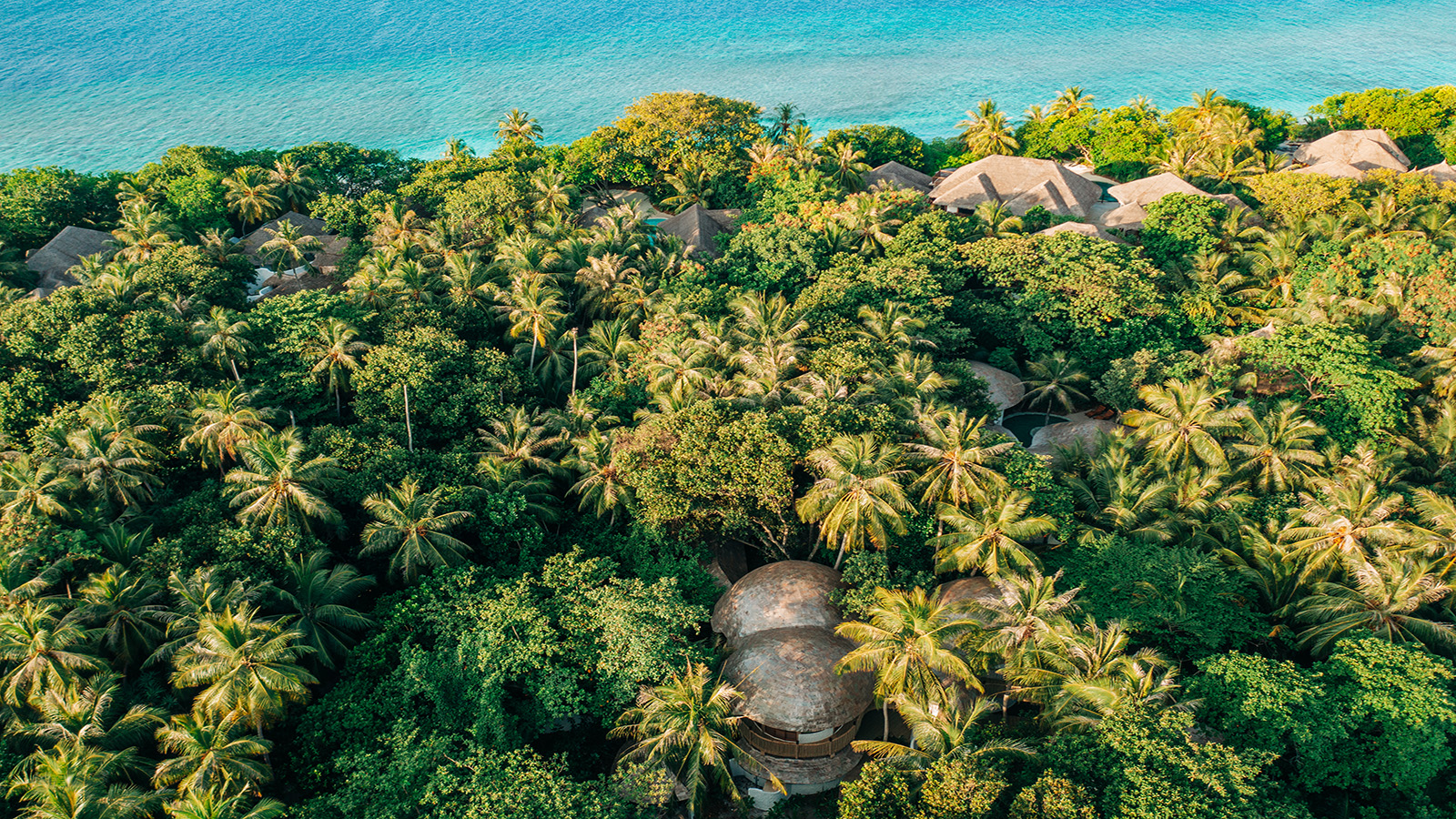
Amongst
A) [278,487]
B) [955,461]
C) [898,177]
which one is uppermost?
[898,177]

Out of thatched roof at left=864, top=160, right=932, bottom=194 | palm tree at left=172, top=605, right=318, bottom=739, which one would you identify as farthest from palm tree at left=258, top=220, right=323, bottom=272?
thatched roof at left=864, top=160, right=932, bottom=194

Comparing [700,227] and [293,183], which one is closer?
[700,227]

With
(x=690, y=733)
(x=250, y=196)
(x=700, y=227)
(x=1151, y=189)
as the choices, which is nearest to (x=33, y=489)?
(x=690, y=733)

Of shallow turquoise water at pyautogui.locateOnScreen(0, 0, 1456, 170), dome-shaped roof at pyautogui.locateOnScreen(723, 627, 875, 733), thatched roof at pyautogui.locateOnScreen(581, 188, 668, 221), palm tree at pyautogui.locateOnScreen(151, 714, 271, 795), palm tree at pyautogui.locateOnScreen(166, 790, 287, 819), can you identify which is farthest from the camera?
shallow turquoise water at pyautogui.locateOnScreen(0, 0, 1456, 170)

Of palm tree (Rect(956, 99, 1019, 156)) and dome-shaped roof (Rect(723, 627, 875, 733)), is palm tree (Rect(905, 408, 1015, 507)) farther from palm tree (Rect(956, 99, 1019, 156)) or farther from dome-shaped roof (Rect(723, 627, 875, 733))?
palm tree (Rect(956, 99, 1019, 156))

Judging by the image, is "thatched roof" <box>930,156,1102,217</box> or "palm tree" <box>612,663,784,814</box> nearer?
"palm tree" <box>612,663,784,814</box>

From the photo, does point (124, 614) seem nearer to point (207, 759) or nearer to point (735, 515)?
point (207, 759)

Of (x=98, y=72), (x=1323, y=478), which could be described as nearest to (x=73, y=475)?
(x=1323, y=478)
